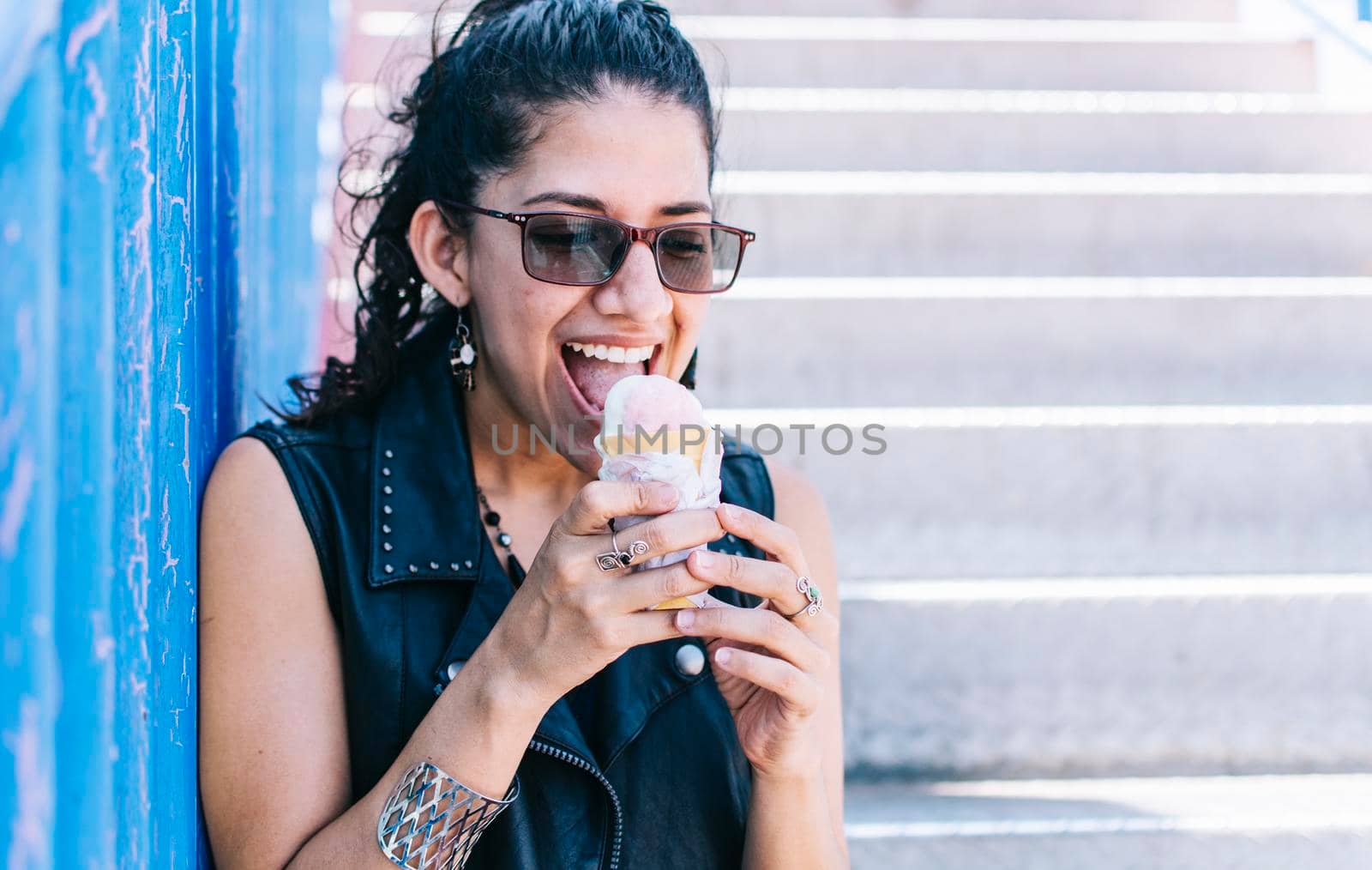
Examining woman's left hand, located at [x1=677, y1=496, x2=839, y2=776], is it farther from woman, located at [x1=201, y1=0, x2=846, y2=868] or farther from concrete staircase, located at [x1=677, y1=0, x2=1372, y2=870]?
concrete staircase, located at [x1=677, y1=0, x2=1372, y2=870]

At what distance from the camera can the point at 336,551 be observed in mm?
1688

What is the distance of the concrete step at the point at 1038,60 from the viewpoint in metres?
4.35

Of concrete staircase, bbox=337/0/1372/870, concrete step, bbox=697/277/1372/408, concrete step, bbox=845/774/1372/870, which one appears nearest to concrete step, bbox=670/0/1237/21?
concrete staircase, bbox=337/0/1372/870

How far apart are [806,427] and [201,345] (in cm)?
180

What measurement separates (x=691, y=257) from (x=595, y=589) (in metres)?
0.64

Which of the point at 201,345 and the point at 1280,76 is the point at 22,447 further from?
the point at 1280,76

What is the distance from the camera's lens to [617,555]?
1326 mm

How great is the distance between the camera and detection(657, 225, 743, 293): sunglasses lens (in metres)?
1.73

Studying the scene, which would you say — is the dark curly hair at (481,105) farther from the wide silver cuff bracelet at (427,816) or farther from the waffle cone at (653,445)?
the wide silver cuff bracelet at (427,816)

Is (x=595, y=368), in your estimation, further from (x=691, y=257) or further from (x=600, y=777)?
(x=600, y=777)

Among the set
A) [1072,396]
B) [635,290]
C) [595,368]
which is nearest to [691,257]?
[635,290]

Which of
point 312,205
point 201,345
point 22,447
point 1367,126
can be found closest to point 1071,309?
point 1367,126

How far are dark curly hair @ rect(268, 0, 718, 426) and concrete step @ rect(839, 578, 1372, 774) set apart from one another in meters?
1.00

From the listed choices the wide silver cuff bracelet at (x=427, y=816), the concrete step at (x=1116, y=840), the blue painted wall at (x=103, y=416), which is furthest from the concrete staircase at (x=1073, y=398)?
the blue painted wall at (x=103, y=416)
